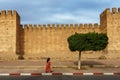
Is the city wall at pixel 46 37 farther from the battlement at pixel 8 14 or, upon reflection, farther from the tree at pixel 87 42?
the tree at pixel 87 42

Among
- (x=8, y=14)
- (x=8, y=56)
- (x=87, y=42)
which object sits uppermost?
(x=8, y=14)

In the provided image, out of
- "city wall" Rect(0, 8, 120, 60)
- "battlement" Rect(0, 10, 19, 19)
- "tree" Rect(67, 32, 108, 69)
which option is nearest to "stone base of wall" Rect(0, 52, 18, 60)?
"city wall" Rect(0, 8, 120, 60)

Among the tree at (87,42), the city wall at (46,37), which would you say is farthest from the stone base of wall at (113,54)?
the tree at (87,42)

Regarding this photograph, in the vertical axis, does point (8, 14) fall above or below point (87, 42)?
above

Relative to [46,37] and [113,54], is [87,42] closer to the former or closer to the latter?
[113,54]

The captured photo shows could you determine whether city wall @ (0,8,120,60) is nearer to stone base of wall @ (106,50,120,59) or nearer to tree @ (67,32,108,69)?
stone base of wall @ (106,50,120,59)

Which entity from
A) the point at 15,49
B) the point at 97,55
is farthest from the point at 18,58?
the point at 97,55

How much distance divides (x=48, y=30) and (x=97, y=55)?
200 inches

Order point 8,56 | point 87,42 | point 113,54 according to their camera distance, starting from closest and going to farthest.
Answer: point 87,42 → point 8,56 → point 113,54

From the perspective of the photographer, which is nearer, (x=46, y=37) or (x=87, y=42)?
(x=87, y=42)

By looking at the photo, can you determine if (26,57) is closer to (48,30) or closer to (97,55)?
(48,30)

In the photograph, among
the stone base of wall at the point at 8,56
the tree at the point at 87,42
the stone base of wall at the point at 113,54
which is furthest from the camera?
the stone base of wall at the point at 113,54

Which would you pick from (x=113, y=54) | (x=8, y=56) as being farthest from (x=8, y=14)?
(x=113, y=54)

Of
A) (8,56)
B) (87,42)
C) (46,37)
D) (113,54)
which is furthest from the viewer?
(46,37)
